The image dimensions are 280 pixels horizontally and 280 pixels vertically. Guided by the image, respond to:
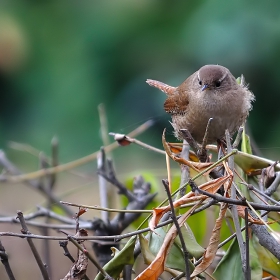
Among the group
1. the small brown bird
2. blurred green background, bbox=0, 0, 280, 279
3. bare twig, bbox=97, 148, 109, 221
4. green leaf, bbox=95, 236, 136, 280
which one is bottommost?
green leaf, bbox=95, 236, 136, 280

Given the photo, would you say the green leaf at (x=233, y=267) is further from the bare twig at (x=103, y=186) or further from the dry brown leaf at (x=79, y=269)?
the bare twig at (x=103, y=186)

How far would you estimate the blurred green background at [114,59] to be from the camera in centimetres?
580

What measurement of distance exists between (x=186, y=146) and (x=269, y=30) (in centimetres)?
387

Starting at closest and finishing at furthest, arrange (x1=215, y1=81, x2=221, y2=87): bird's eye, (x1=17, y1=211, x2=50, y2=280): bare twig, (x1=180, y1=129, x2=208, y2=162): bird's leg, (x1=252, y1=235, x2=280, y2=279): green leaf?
(x1=17, y1=211, x2=50, y2=280): bare twig, (x1=252, y1=235, x2=280, y2=279): green leaf, (x1=180, y1=129, x2=208, y2=162): bird's leg, (x1=215, y1=81, x2=221, y2=87): bird's eye

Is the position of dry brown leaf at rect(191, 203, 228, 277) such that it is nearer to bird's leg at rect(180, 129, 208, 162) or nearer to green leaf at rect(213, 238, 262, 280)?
green leaf at rect(213, 238, 262, 280)

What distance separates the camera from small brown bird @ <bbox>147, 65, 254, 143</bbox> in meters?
2.64

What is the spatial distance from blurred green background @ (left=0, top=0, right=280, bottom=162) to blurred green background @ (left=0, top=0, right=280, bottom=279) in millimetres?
12

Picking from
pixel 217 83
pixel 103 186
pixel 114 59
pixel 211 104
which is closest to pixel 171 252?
pixel 103 186

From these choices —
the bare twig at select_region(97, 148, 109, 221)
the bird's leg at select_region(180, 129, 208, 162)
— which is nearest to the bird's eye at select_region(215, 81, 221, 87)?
the bare twig at select_region(97, 148, 109, 221)

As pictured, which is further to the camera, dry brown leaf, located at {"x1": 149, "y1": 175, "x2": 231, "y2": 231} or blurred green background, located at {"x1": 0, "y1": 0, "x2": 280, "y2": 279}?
blurred green background, located at {"x1": 0, "y1": 0, "x2": 280, "y2": 279}

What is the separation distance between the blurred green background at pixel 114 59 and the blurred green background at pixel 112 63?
0.01 m

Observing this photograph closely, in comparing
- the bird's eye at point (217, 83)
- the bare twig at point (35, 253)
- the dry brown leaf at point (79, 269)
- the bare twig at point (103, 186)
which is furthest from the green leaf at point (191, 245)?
the bird's eye at point (217, 83)

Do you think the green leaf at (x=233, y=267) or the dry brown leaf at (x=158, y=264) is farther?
the green leaf at (x=233, y=267)

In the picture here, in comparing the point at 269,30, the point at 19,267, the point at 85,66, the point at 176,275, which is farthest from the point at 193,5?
the point at 176,275
